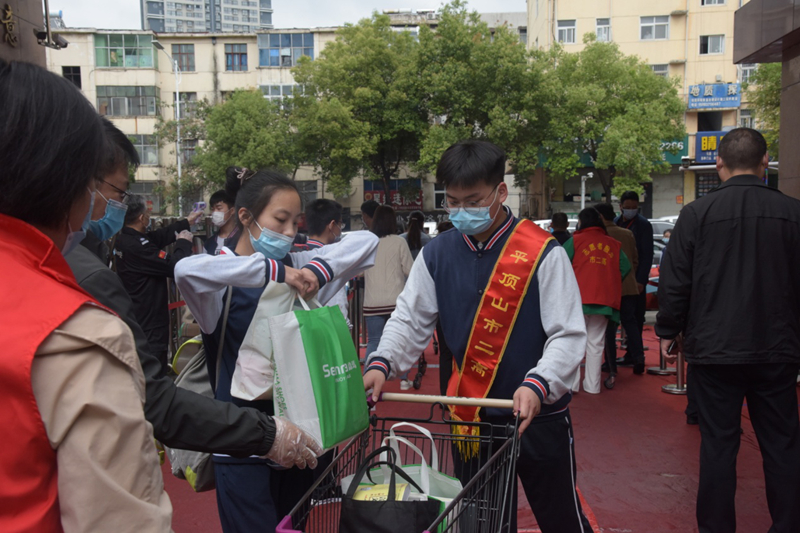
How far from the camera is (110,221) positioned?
9.80 ft

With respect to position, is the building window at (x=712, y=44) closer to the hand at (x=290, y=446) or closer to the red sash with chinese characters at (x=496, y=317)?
the red sash with chinese characters at (x=496, y=317)

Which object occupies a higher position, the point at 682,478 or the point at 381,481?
the point at 381,481

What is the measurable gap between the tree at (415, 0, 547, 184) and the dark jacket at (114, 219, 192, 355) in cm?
2176

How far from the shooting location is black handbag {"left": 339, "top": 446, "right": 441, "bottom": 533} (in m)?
1.88

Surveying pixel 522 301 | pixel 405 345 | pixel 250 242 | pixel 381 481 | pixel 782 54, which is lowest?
pixel 381 481

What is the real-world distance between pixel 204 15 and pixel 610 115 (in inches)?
5955

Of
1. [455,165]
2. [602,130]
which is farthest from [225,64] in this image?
[455,165]

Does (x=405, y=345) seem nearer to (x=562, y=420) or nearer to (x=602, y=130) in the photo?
(x=562, y=420)

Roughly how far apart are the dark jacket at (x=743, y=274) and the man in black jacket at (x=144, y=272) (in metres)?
4.24

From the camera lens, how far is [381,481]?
2197mm

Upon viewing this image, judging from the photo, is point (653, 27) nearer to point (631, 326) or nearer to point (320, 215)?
point (631, 326)

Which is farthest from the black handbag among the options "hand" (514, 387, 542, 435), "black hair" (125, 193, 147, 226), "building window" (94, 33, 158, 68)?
"building window" (94, 33, 158, 68)

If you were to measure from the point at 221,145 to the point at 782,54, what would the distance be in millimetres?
29583

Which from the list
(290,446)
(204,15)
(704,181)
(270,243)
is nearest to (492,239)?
(270,243)
